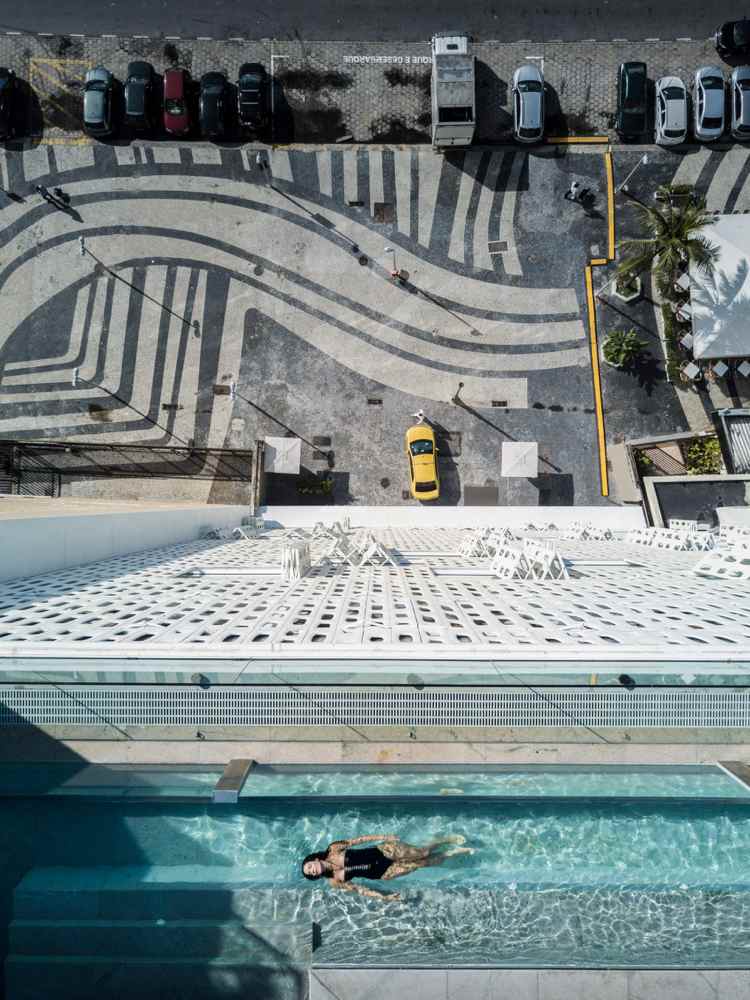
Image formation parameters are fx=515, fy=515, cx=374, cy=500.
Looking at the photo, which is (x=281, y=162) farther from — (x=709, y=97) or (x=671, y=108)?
(x=709, y=97)

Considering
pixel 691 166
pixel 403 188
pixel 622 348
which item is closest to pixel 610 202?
pixel 691 166

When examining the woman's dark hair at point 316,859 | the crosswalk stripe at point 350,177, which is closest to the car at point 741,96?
the crosswalk stripe at point 350,177

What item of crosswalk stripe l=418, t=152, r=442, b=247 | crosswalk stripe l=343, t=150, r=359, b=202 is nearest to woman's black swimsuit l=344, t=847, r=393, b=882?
crosswalk stripe l=418, t=152, r=442, b=247

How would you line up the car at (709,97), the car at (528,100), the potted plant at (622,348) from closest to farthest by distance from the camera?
the car at (528,100) < the car at (709,97) < the potted plant at (622,348)

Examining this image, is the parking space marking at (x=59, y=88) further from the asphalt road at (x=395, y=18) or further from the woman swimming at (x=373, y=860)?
the woman swimming at (x=373, y=860)

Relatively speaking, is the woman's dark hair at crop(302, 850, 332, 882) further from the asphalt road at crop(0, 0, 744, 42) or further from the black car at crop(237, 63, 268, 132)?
the asphalt road at crop(0, 0, 744, 42)

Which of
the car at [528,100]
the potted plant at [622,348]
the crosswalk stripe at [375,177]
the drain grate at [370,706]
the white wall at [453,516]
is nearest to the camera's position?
the drain grate at [370,706]

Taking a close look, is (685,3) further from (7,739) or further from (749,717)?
(7,739)
